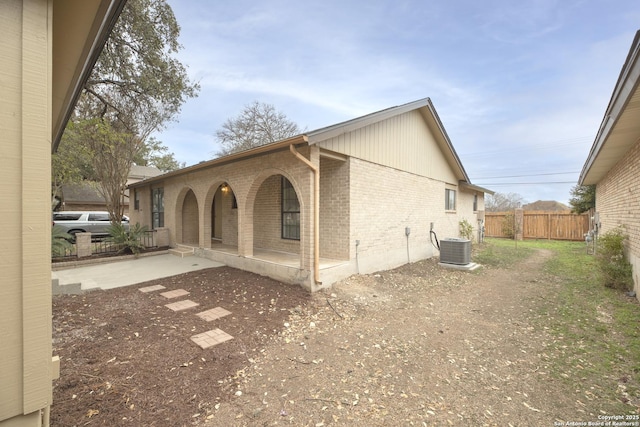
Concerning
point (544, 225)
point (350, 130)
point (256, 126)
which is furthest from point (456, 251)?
point (256, 126)

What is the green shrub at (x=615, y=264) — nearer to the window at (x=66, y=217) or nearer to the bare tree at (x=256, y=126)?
the bare tree at (x=256, y=126)

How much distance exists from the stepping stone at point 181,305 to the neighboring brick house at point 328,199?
79.9 inches

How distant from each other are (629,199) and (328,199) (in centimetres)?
763

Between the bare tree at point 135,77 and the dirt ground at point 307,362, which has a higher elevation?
the bare tree at point 135,77

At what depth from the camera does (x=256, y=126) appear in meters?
23.9

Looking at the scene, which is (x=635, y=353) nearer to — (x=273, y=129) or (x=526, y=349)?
(x=526, y=349)

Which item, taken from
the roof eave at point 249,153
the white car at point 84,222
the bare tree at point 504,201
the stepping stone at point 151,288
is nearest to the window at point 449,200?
the roof eave at point 249,153

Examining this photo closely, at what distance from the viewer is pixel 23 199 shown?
1381 millimetres

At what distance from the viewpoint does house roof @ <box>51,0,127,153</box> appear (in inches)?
65.1

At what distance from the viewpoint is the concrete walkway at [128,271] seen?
6.39 metres

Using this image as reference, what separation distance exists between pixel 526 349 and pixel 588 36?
12.4 m

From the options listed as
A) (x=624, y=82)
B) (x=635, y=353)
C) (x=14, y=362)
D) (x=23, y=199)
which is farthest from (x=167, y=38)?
(x=635, y=353)

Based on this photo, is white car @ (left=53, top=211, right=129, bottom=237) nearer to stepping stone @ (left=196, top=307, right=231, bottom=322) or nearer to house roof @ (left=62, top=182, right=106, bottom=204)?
house roof @ (left=62, top=182, right=106, bottom=204)

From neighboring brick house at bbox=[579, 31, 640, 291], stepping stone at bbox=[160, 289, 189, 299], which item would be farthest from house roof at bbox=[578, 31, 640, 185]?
stepping stone at bbox=[160, 289, 189, 299]
